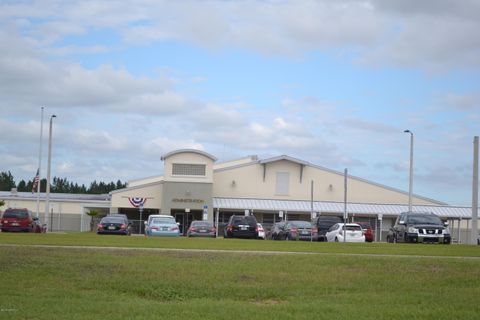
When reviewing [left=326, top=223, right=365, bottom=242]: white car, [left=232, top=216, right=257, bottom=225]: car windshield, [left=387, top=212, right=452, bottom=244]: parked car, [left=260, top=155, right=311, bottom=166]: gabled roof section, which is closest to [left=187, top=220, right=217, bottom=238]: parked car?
[left=232, top=216, right=257, bottom=225]: car windshield

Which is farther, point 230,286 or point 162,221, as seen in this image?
point 162,221

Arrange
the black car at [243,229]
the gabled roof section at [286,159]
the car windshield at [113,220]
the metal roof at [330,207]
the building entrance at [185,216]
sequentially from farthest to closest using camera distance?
the gabled roof section at [286,159] → the building entrance at [185,216] → the metal roof at [330,207] → the black car at [243,229] → the car windshield at [113,220]

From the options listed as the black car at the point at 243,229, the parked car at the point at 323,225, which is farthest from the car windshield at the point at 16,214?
the parked car at the point at 323,225

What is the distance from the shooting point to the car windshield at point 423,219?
124ft

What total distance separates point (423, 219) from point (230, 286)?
84.8ft

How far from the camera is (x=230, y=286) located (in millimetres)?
14289

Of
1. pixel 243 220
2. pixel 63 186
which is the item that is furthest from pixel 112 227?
pixel 63 186

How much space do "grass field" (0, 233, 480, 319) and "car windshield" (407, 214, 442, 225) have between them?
61.8 ft

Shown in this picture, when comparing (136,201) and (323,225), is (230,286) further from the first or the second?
(136,201)

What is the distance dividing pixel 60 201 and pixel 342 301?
68.2 m

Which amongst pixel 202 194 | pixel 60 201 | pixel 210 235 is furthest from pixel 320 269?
pixel 60 201

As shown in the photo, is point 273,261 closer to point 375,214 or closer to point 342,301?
point 342,301

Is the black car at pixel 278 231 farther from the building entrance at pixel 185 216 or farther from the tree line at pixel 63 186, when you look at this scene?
the tree line at pixel 63 186

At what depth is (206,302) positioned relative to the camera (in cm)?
1262
